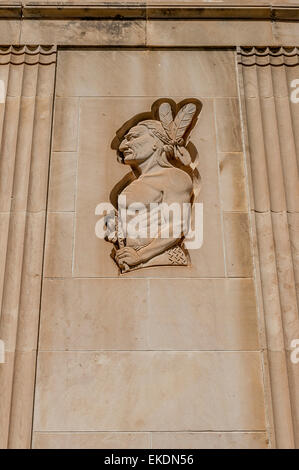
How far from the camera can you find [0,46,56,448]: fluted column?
20.5 feet

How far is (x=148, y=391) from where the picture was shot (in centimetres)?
629

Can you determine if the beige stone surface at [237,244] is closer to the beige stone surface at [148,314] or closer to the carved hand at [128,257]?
the beige stone surface at [148,314]

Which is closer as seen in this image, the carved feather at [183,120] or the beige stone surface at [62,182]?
the beige stone surface at [62,182]

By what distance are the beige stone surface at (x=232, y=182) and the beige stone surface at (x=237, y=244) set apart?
4.7 inches

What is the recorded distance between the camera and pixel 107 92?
7859mm

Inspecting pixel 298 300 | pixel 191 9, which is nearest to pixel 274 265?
pixel 298 300

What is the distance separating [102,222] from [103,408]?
2.07 metres

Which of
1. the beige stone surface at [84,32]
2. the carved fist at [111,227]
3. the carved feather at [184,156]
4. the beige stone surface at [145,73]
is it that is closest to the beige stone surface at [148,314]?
the carved fist at [111,227]

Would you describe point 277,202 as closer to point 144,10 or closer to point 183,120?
point 183,120

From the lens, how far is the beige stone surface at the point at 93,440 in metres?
6.08

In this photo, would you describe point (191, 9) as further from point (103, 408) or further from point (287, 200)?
point (103, 408)

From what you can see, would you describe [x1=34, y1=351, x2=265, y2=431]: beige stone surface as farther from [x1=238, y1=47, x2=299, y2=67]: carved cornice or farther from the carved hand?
[x1=238, y1=47, x2=299, y2=67]: carved cornice

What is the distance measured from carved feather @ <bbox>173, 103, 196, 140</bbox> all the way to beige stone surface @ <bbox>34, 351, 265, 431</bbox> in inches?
106

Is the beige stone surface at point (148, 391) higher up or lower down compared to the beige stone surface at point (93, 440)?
higher up
